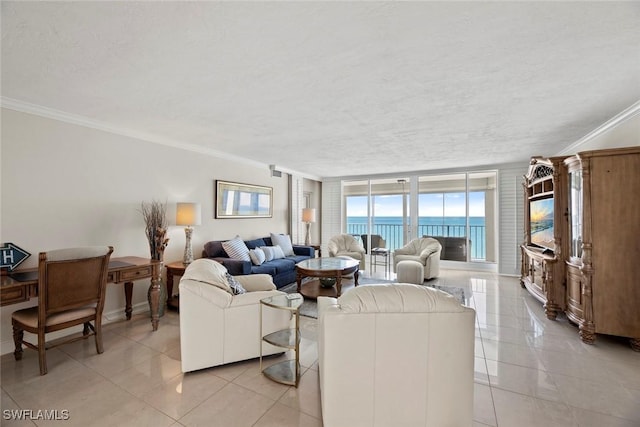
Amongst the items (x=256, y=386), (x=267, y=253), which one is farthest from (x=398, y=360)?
(x=267, y=253)

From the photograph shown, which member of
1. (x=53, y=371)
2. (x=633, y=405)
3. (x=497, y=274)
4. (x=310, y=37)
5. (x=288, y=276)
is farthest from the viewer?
(x=497, y=274)

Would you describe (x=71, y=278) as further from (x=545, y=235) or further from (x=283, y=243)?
(x=545, y=235)

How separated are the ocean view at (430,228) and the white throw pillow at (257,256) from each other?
3.88 m

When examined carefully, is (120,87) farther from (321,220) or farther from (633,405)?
(321,220)

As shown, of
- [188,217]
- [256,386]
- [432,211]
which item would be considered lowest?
[256,386]

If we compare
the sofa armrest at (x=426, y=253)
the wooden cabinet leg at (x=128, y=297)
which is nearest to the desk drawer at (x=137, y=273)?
the wooden cabinet leg at (x=128, y=297)

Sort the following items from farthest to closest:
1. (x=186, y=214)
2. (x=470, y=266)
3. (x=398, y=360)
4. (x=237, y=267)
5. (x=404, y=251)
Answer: (x=470, y=266), (x=404, y=251), (x=237, y=267), (x=186, y=214), (x=398, y=360)

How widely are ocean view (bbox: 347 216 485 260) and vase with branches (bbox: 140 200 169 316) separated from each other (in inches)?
210

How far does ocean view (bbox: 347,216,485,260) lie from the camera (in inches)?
268

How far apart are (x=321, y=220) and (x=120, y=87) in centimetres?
632

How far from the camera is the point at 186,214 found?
3785 mm

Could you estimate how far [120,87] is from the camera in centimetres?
238

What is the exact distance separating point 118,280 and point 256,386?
6.09ft

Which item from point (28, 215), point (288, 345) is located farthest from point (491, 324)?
point (28, 215)
